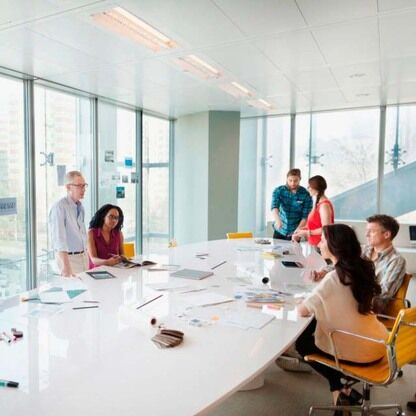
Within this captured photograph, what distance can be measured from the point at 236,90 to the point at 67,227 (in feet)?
10.2

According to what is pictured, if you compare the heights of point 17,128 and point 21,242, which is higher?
point 17,128

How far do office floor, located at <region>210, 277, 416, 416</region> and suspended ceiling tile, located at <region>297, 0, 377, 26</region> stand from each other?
2.80m

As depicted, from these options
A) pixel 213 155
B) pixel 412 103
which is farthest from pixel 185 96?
pixel 412 103

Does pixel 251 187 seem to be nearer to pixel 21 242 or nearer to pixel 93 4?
pixel 21 242

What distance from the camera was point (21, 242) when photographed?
475 cm

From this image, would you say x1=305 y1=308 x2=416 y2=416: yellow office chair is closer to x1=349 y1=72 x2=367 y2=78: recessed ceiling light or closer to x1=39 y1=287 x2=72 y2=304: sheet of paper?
x1=39 y1=287 x2=72 y2=304: sheet of paper

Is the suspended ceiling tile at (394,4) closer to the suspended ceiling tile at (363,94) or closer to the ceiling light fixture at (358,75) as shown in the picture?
the ceiling light fixture at (358,75)

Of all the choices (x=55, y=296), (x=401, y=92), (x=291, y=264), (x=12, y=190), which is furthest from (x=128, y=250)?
(x=401, y=92)

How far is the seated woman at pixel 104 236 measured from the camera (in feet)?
11.2

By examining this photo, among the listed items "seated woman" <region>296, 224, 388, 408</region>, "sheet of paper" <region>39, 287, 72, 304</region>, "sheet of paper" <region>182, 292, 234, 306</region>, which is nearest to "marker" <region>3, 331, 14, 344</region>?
"sheet of paper" <region>39, 287, 72, 304</region>

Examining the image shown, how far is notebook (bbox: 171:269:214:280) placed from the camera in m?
2.94

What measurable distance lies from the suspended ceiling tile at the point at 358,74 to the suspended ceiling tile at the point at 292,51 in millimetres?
383

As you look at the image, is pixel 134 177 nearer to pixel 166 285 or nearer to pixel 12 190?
pixel 12 190

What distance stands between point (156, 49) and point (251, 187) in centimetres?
468
